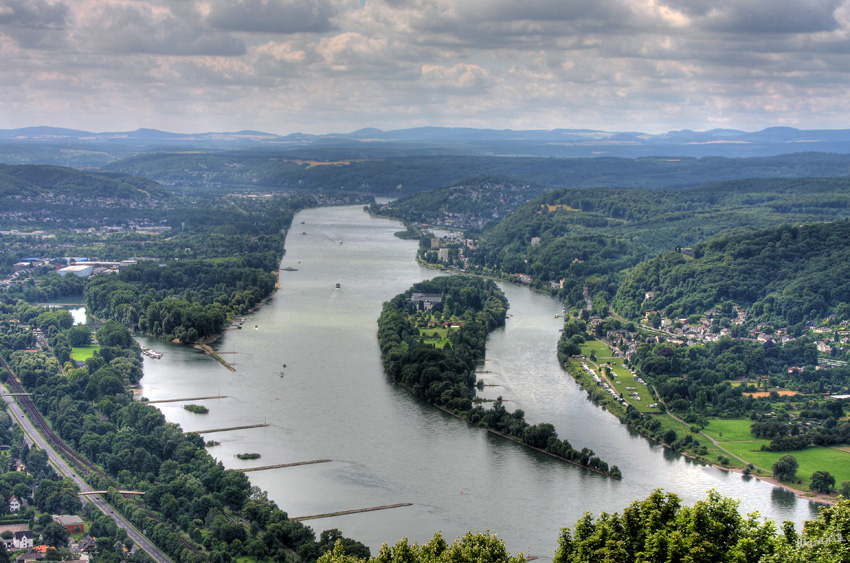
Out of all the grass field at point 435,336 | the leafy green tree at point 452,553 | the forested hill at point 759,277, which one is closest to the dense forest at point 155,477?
the leafy green tree at point 452,553

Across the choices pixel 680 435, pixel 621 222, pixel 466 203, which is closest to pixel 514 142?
pixel 466 203

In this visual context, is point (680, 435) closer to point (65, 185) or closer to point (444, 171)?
point (65, 185)

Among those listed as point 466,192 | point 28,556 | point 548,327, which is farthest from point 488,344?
point 466,192

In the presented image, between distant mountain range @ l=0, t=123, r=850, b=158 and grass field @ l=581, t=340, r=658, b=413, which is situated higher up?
distant mountain range @ l=0, t=123, r=850, b=158

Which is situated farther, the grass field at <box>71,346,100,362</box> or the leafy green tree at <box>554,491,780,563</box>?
the grass field at <box>71,346,100,362</box>

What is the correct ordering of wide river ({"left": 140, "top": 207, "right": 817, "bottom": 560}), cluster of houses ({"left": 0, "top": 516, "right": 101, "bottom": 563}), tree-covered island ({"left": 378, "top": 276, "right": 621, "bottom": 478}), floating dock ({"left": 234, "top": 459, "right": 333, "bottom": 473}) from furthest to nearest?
1. tree-covered island ({"left": 378, "top": 276, "right": 621, "bottom": 478})
2. floating dock ({"left": 234, "top": 459, "right": 333, "bottom": 473})
3. wide river ({"left": 140, "top": 207, "right": 817, "bottom": 560})
4. cluster of houses ({"left": 0, "top": 516, "right": 101, "bottom": 563})

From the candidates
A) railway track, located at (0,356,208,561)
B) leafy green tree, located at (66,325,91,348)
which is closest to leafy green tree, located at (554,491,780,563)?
railway track, located at (0,356,208,561)

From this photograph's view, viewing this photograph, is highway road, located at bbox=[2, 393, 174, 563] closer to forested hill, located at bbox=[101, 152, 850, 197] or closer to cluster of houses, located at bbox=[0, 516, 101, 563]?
cluster of houses, located at bbox=[0, 516, 101, 563]

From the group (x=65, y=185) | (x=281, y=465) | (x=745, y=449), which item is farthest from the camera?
(x=65, y=185)
